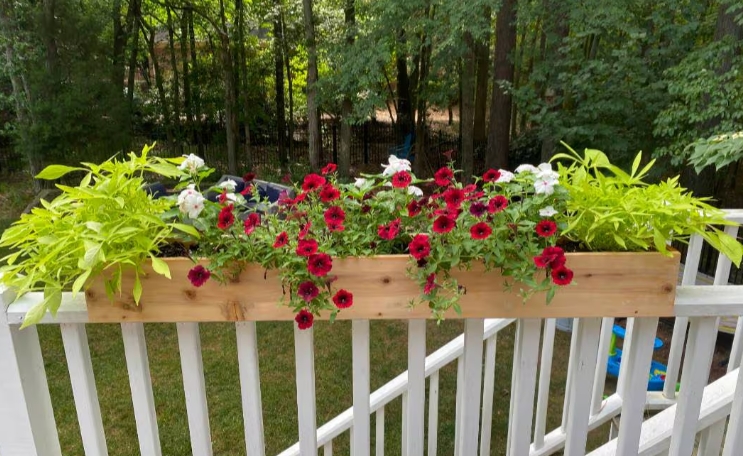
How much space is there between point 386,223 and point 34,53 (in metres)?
7.83

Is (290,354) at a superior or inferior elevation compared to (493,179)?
inferior

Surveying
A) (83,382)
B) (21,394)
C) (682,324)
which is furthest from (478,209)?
(682,324)

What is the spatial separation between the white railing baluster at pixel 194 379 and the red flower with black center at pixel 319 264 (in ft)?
0.98

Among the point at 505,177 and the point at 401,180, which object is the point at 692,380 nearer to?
the point at 505,177

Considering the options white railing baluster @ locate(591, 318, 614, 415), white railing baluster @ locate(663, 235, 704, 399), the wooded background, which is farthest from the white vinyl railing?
the wooded background

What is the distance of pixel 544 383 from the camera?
201 cm

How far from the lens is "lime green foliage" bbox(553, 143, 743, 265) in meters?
0.99

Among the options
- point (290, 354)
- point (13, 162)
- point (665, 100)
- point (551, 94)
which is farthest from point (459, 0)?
point (13, 162)

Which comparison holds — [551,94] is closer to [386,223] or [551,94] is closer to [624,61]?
[624,61]

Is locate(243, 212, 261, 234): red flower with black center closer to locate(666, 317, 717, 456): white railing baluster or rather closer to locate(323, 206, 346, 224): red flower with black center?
locate(323, 206, 346, 224): red flower with black center

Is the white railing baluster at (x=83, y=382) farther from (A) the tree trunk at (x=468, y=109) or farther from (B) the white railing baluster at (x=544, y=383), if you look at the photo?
(A) the tree trunk at (x=468, y=109)

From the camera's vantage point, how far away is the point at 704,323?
3.44ft

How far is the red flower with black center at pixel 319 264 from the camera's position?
958 millimetres

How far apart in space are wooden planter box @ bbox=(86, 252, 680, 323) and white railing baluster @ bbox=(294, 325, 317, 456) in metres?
0.07
